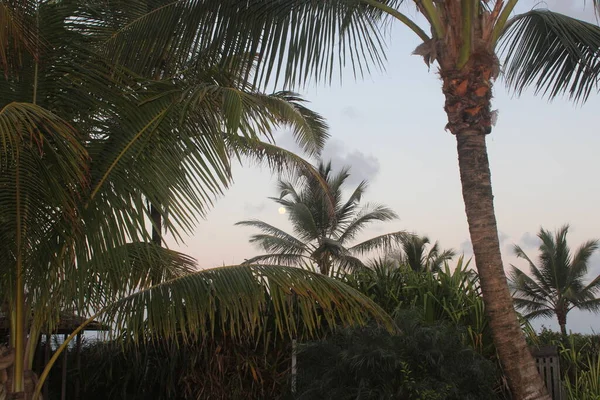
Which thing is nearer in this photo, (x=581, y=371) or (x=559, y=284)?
(x=581, y=371)

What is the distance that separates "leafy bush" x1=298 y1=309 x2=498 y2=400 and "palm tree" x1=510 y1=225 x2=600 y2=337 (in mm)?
24870

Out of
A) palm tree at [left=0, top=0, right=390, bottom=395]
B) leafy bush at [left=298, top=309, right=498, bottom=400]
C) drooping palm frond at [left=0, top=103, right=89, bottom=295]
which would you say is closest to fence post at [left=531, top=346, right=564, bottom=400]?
leafy bush at [left=298, top=309, right=498, bottom=400]

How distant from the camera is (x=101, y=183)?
19.7 ft

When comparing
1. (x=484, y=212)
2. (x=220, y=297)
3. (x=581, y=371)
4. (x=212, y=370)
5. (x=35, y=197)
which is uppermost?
(x=35, y=197)

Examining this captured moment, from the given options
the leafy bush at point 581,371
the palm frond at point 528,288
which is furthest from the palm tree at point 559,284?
the leafy bush at point 581,371

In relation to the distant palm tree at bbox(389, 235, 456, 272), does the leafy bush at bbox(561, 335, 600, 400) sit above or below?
below

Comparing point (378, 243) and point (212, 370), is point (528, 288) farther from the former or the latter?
point (212, 370)

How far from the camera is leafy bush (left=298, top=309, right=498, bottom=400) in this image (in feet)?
23.9

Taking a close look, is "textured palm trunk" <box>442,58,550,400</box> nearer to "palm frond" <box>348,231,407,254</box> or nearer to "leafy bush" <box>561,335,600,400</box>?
"leafy bush" <box>561,335,600,400</box>

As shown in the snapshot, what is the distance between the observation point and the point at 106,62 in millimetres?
6496

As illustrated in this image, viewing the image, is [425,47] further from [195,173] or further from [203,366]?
[203,366]

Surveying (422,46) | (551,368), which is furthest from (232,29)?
(551,368)

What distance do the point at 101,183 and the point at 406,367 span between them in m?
3.53

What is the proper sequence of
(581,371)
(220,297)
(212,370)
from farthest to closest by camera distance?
(212,370) < (581,371) < (220,297)
